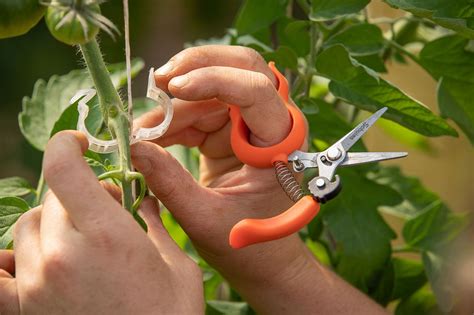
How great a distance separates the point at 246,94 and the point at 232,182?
85 millimetres

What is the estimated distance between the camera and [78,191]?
500 mm

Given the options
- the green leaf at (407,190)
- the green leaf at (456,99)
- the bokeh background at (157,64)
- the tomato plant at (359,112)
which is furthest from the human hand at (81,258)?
the bokeh background at (157,64)

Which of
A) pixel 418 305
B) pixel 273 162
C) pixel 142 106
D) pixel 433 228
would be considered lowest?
pixel 418 305

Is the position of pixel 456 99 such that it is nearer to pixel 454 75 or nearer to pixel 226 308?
pixel 454 75

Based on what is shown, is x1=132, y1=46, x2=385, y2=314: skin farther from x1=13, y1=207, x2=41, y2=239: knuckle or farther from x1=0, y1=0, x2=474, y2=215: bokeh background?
x1=0, y1=0, x2=474, y2=215: bokeh background

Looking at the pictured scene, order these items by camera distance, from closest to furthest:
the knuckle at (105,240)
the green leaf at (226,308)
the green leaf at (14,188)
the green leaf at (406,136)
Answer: the knuckle at (105,240)
the green leaf at (14,188)
the green leaf at (226,308)
the green leaf at (406,136)

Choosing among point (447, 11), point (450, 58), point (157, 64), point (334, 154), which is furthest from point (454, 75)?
point (157, 64)

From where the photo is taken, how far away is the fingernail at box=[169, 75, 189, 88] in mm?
618

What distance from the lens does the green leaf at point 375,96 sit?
2.37 feet

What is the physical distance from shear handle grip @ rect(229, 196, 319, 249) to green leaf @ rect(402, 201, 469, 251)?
0.36 meters

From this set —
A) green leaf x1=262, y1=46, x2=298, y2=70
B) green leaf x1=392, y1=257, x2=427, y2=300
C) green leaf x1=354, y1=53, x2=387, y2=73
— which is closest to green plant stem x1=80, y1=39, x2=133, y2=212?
green leaf x1=262, y1=46, x2=298, y2=70

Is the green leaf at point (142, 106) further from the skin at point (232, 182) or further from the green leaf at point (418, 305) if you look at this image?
the green leaf at point (418, 305)

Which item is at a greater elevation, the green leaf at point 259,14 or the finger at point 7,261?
the green leaf at point 259,14

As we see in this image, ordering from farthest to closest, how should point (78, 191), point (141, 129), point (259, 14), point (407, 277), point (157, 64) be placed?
point (157, 64) < point (407, 277) < point (259, 14) < point (141, 129) < point (78, 191)
